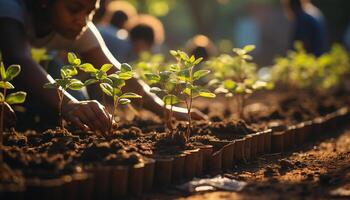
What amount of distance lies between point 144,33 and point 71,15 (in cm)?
473

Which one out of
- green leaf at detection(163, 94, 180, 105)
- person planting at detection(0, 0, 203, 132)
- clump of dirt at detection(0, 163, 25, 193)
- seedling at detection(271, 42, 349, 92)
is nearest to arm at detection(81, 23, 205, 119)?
person planting at detection(0, 0, 203, 132)

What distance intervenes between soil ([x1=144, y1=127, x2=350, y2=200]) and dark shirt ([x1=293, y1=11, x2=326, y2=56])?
18.9 feet

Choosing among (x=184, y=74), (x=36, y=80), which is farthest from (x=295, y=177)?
(x=36, y=80)

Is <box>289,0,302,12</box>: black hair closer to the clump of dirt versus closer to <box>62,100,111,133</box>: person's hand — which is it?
<box>62,100,111,133</box>: person's hand

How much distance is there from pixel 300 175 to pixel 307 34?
700cm

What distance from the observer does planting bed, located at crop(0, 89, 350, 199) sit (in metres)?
2.52

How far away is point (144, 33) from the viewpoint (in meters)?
8.88

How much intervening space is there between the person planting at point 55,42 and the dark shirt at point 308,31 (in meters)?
5.94

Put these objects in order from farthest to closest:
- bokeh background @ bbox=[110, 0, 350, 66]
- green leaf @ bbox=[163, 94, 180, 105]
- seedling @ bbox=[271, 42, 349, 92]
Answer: bokeh background @ bbox=[110, 0, 350, 66] < seedling @ bbox=[271, 42, 349, 92] < green leaf @ bbox=[163, 94, 180, 105]

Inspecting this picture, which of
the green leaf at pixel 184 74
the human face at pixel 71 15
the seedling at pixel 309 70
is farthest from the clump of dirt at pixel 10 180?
the seedling at pixel 309 70

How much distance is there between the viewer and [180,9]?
4006 centimetres

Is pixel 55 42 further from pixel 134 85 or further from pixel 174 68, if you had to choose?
pixel 174 68

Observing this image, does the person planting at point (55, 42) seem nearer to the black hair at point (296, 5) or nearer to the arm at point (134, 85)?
the arm at point (134, 85)

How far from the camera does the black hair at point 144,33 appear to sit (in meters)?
8.84
